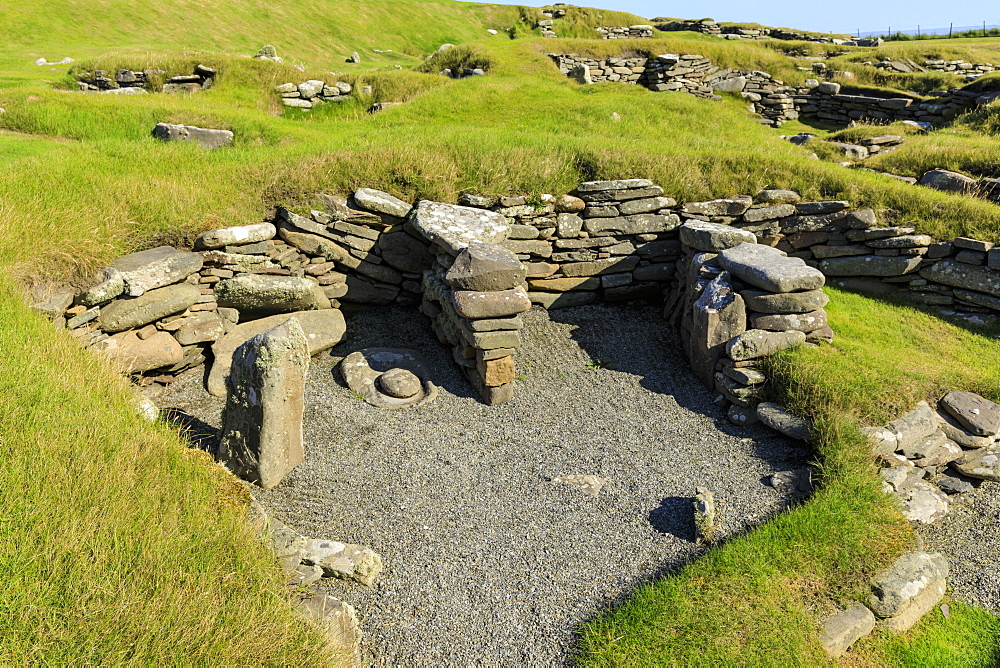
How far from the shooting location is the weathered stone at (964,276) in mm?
9430

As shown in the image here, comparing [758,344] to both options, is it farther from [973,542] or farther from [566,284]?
[566,284]

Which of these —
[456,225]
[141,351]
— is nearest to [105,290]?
[141,351]

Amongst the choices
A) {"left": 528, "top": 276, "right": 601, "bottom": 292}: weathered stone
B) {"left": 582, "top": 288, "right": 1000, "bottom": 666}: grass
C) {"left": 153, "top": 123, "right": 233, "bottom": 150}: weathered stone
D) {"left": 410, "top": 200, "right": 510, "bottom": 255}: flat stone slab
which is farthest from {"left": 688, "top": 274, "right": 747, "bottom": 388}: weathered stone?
{"left": 153, "top": 123, "right": 233, "bottom": 150}: weathered stone

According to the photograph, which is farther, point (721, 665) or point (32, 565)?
point (721, 665)

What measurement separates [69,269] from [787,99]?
23140 millimetres

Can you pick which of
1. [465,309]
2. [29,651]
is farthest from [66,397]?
[465,309]

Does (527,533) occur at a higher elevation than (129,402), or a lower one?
lower

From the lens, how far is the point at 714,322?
27.1 feet

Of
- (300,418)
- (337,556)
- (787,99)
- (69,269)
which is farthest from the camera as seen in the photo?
(787,99)

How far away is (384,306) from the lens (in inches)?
395

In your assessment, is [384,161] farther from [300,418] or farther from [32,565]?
[32,565]

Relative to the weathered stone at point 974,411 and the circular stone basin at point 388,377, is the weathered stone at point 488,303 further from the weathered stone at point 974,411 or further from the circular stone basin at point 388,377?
the weathered stone at point 974,411

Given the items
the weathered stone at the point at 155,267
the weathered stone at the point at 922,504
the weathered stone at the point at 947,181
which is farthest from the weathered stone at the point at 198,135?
the weathered stone at the point at 947,181

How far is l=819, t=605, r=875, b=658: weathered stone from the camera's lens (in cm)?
489
